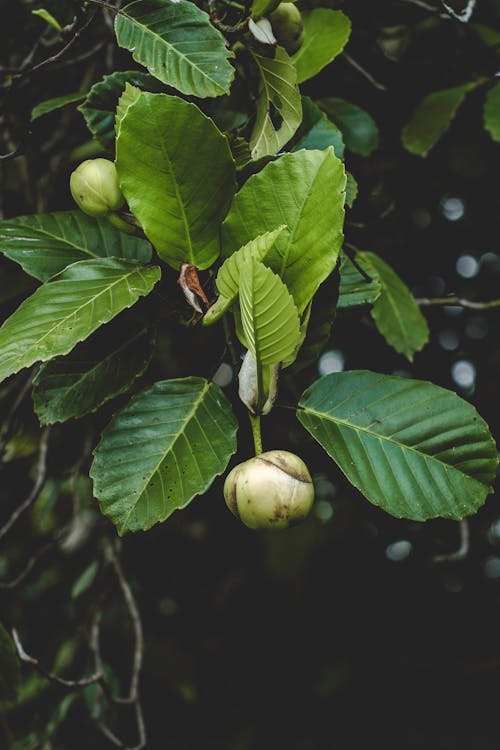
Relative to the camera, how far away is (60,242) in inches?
32.3

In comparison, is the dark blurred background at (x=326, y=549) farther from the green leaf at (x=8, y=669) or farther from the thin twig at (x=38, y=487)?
the green leaf at (x=8, y=669)

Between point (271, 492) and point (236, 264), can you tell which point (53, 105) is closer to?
point (236, 264)

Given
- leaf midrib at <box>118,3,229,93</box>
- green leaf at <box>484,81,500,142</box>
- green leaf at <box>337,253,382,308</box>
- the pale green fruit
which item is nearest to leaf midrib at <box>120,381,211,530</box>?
green leaf at <box>337,253,382,308</box>

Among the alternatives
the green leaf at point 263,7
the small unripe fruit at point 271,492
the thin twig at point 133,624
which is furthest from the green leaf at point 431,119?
the thin twig at point 133,624

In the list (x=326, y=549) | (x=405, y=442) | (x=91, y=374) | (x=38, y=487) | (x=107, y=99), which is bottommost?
(x=326, y=549)

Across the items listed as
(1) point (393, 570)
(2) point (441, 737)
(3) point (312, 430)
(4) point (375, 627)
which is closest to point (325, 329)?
(3) point (312, 430)

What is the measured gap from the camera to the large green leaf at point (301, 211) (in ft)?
1.98

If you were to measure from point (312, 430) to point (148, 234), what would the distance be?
10.4 inches

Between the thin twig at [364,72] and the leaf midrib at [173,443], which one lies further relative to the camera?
the thin twig at [364,72]

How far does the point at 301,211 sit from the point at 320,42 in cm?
38

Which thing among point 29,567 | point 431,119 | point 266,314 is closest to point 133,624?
point 29,567

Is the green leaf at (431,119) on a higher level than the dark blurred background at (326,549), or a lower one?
higher

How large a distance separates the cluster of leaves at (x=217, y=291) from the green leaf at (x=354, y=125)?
12.6 inches

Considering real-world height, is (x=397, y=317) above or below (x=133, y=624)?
above
